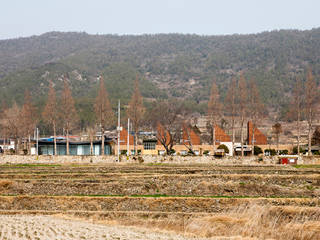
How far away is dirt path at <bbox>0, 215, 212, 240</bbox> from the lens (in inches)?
621

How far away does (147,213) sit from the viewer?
2125 centimetres

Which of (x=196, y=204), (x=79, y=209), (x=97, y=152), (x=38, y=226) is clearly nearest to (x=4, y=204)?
(x=79, y=209)

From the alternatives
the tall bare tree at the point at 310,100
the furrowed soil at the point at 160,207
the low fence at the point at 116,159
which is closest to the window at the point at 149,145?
the low fence at the point at 116,159

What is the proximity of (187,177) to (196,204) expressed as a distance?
7884 mm

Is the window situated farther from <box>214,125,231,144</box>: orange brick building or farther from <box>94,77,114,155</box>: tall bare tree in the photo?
<box>94,77,114,155</box>: tall bare tree

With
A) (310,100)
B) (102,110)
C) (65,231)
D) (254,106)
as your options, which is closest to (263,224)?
(65,231)

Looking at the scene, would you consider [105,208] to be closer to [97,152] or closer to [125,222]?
[125,222]

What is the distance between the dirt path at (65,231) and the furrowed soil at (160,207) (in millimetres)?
34

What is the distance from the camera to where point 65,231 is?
1669 cm

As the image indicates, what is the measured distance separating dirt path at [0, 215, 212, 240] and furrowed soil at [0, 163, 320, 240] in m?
0.03

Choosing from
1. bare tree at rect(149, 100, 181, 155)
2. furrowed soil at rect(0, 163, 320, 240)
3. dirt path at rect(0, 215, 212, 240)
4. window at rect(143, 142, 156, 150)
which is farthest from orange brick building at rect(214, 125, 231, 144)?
dirt path at rect(0, 215, 212, 240)

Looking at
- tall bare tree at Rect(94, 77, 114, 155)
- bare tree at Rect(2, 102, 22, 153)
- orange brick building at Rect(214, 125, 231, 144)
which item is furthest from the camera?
orange brick building at Rect(214, 125, 231, 144)

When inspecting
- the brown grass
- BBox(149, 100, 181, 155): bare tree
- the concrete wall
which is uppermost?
BBox(149, 100, 181, 155): bare tree

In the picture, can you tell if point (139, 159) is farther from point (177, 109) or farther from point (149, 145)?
point (149, 145)
